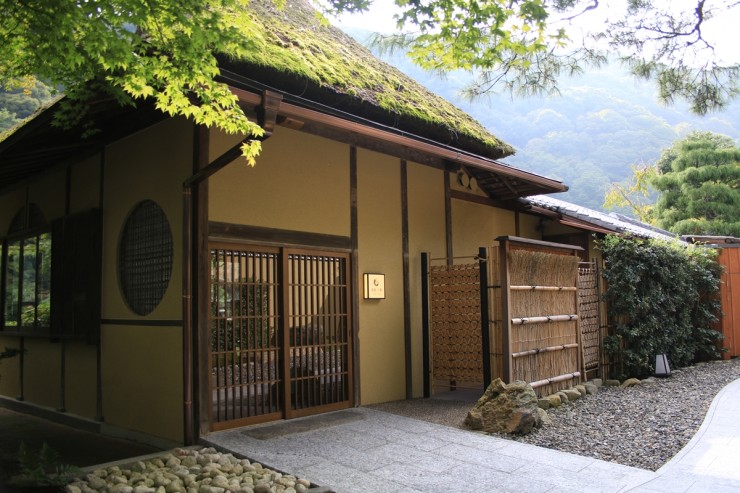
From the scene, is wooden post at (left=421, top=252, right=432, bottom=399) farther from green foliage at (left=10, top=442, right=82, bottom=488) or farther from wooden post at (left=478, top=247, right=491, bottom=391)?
green foliage at (left=10, top=442, right=82, bottom=488)

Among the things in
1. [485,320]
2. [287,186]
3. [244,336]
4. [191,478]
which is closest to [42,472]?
[191,478]

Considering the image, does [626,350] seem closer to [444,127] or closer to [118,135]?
[444,127]

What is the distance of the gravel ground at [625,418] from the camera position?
5.17 metres

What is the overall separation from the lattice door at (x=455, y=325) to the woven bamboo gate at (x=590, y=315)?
210 cm

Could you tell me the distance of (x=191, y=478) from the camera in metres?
4.26

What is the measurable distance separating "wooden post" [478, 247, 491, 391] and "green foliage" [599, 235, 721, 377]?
3032 millimetres

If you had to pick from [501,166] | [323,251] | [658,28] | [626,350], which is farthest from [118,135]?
[626,350]

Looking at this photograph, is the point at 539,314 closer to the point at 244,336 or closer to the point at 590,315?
the point at 590,315

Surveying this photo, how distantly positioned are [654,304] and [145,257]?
319 inches

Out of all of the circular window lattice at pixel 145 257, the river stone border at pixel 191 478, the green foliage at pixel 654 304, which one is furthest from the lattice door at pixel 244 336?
the green foliage at pixel 654 304

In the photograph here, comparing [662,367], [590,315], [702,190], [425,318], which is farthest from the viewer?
[702,190]

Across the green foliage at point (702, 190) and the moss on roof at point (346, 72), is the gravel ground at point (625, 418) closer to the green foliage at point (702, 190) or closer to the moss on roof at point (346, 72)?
the moss on roof at point (346, 72)

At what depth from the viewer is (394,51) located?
573 centimetres

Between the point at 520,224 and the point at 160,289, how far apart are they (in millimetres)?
6858
